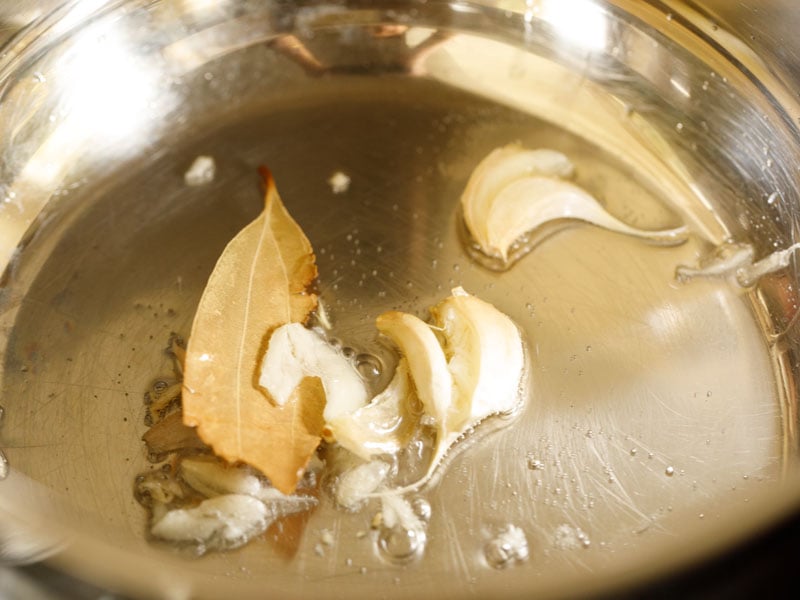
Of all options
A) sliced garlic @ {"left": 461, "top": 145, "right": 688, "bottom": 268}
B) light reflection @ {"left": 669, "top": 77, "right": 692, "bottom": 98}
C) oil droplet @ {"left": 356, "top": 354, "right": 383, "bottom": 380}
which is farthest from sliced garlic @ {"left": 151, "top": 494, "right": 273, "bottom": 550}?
light reflection @ {"left": 669, "top": 77, "right": 692, "bottom": 98}

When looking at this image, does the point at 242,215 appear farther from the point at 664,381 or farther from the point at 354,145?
the point at 664,381

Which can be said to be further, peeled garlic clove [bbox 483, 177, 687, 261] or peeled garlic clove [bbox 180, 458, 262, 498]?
peeled garlic clove [bbox 483, 177, 687, 261]

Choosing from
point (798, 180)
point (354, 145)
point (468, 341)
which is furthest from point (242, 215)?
point (798, 180)

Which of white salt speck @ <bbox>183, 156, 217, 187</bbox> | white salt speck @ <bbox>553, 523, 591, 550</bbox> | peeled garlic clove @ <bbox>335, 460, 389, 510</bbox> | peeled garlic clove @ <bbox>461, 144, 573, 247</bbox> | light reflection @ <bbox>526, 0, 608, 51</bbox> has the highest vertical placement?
light reflection @ <bbox>526, 0, 608, 51</bbox>

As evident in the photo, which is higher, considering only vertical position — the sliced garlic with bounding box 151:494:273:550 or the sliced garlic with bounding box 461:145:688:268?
the sliced garlic with bounding box 461:145:688:268

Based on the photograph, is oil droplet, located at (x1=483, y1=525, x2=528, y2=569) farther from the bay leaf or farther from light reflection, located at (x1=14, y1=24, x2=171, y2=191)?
light reflection, located at (x1=14, y1=24, x2=171, y2=191)

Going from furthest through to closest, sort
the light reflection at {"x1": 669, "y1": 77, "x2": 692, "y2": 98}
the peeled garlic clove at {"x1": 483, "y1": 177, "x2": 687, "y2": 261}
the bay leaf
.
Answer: the light reflection at {"x1": 669, "y1": 77, "x2": 692, "y2": 98} < the peeled garlic clove at {"x1": 483, "y1": 177, "x2": 687, "y2": 261} < the bay leaf
